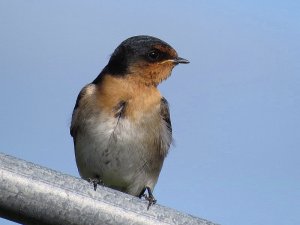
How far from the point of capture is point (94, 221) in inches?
70.6

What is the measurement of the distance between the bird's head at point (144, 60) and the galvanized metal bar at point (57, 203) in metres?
4.10

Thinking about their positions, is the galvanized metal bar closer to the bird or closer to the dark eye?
the bird

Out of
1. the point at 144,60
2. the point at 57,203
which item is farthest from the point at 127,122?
the point at 57,203

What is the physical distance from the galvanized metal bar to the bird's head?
161 inches

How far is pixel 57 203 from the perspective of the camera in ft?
5.90

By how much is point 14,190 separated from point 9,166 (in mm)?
77

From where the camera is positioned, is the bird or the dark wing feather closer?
the bird

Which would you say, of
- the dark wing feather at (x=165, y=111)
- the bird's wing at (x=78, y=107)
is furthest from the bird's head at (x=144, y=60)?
the bird's wing at (x=78, y=107)

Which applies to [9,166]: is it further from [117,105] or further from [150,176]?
[150,176]

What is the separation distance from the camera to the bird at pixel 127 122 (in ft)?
18.3

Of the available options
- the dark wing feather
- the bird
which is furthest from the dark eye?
the dark wing feather

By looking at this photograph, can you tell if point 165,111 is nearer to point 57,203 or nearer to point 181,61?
point 181,61

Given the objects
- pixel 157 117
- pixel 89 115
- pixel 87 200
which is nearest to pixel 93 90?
pixel 89 115

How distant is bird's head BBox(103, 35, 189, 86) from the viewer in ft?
19.7
